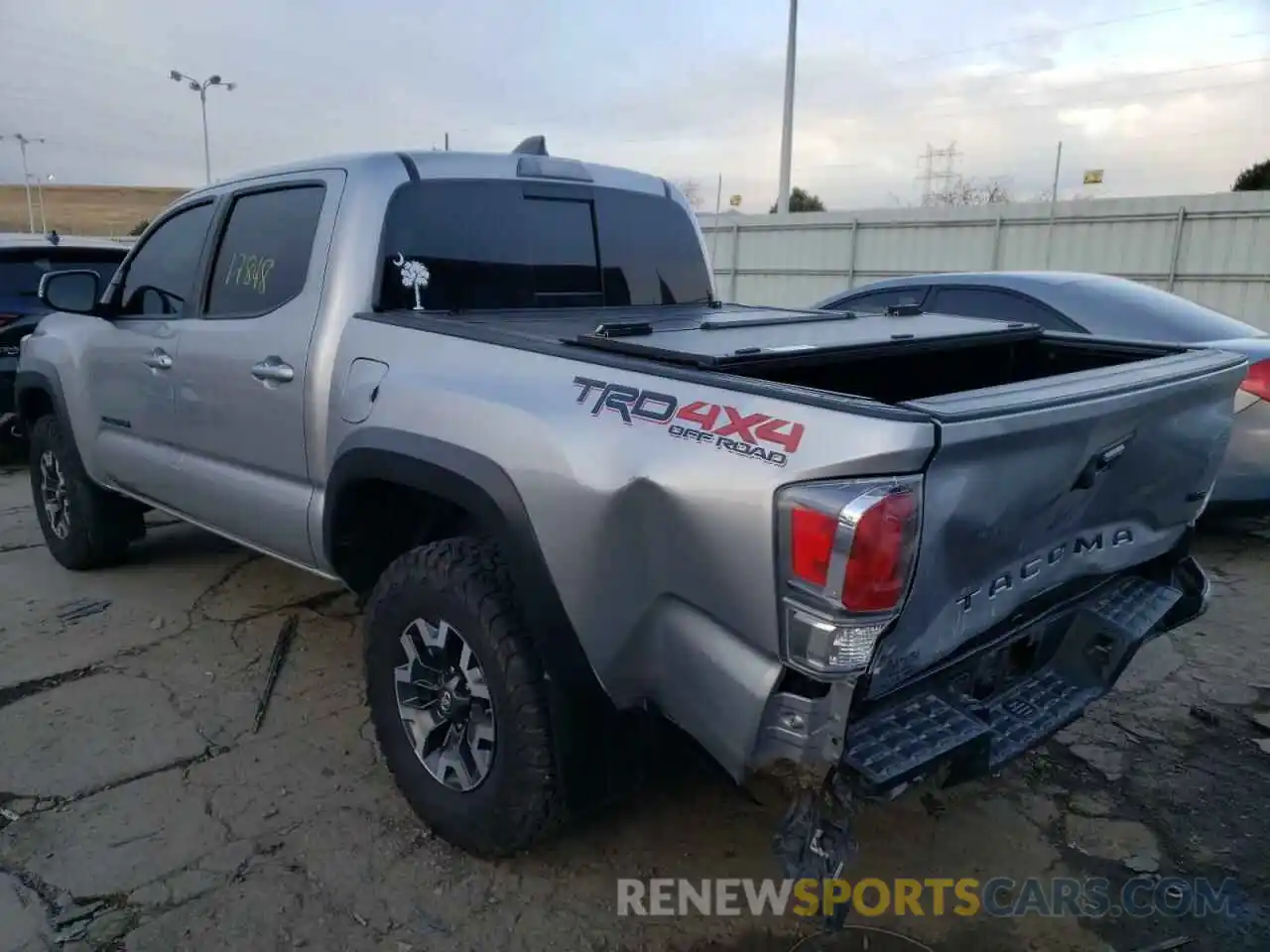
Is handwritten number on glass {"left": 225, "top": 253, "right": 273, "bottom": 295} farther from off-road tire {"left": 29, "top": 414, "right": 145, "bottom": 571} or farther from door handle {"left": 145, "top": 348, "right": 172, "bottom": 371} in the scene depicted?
off-road tire {"left": 29, "top": 414, "right": 145, "bottom": 571}

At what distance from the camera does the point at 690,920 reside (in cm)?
246

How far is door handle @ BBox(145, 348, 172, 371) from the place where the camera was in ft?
12.5

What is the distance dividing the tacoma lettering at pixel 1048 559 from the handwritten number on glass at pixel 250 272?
267cm

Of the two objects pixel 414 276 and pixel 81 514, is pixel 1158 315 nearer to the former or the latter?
pixel 414 276

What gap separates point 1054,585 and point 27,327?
24.9ft

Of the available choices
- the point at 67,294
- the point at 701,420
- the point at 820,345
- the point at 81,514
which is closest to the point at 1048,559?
the point at 820,345

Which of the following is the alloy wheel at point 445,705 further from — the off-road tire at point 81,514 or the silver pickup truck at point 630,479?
the off-road tire at point 81,514

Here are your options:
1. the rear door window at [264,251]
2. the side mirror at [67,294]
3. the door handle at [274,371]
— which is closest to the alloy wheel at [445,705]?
the door handle at [274,371]

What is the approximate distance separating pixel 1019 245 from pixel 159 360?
710 inches

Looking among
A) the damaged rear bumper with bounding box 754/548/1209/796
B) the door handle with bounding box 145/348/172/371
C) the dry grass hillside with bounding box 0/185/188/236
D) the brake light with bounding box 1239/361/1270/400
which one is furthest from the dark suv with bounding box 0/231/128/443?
the dry grass hillside with bounding box 0/185/188/236

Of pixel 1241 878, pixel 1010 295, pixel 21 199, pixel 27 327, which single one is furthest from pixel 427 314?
pixel 21 199

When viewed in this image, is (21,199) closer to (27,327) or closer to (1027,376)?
(27,327)

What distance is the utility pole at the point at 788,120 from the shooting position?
25.2 m

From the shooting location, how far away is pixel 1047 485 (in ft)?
6.65
